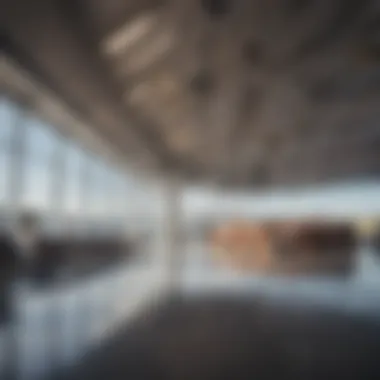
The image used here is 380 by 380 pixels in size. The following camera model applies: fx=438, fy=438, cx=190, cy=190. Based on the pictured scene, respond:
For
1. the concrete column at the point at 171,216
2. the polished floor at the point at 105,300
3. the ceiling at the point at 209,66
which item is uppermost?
the ceiling at the point at 209,66

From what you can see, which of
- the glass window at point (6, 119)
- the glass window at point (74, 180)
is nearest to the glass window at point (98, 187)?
the glass window at point (74, 180)

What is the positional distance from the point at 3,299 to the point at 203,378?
15.6 ft

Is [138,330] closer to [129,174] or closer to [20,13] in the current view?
[20,13]

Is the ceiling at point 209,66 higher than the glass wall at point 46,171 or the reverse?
higher

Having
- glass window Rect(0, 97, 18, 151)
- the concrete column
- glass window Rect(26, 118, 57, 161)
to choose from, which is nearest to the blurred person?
glass window Rect(26, 118, 57, 161)

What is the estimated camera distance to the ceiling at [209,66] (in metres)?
4.84

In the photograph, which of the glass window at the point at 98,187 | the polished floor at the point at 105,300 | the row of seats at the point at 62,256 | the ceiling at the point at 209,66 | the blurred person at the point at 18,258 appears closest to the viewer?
the polished floor at the point at 105,300

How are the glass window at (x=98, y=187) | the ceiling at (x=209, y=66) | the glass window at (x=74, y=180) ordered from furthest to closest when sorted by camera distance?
the glass window at (x=98, y=187) < the glass window at (x=74, y=180) < the ceiling at (x=209, y=66)

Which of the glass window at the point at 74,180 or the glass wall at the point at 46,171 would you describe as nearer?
the glass wall at the point at 46,171

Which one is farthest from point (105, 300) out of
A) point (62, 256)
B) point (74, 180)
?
point (74, 180)

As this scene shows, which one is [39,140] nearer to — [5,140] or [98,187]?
[5,140]

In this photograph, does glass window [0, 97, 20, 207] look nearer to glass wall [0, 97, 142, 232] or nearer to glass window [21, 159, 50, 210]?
glass wall [0, 97, 142, 232]

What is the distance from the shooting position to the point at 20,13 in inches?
183

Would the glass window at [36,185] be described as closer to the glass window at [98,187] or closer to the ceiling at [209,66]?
→ the ceiling at [209,66]
